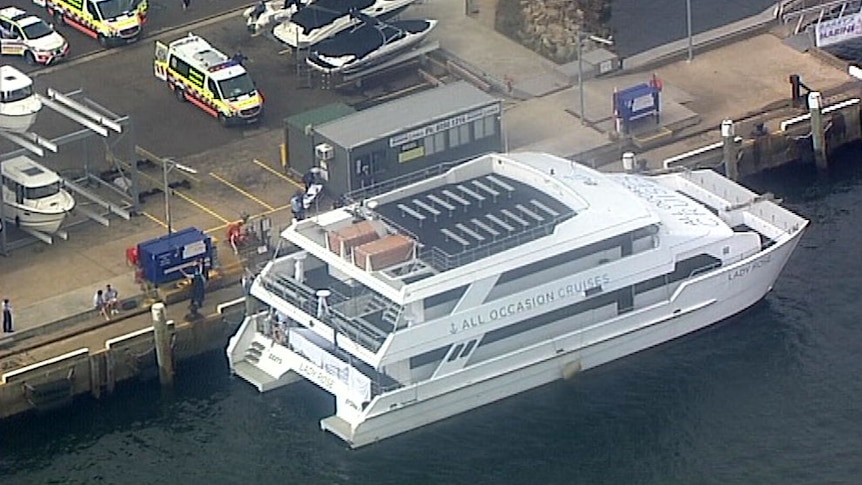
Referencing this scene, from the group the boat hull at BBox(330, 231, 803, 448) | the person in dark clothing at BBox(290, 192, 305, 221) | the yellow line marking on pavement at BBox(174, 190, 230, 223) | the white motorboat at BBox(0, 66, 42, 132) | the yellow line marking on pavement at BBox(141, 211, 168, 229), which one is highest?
the white motorboat at BBox(0, 66, 42, 132)

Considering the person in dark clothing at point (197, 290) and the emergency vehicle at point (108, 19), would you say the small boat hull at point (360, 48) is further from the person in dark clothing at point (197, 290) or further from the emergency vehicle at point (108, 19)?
the person in dark clothing at point (197, 290)

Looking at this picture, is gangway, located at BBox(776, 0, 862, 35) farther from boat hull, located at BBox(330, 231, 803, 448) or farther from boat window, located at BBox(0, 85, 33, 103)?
boat window, located at BBox(0, 85, 33, 103)

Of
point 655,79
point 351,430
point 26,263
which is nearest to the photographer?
point 351,430

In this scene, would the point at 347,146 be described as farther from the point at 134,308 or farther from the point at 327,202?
the point at 134,308

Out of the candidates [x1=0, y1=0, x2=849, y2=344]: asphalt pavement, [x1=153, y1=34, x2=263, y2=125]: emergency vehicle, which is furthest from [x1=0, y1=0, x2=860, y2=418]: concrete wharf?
[x1=153, y1=34, x2=263, y2=125]: emergency vehicle

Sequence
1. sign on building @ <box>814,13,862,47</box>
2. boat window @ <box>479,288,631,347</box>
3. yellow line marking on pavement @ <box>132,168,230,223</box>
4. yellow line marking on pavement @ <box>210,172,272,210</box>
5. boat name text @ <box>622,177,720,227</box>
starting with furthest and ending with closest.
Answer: sign on building @ <box>814,13,862,47</box> < yellow line marking on pavement @ <box>210,172,272,210</box> < yellow line marking on pavement @ <box>132,168,230,223</box> < boat name text @ <box>622,177,720,227</box> < boat window @ <box>479,288,631,347</box>

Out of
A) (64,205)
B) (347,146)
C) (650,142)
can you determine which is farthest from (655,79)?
(64,205)

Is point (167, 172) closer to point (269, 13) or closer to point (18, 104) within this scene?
point (18, 104)

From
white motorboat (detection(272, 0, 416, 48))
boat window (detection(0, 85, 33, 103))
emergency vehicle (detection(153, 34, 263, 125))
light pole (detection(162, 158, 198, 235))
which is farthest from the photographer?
white motorboat (detection(272, 0, 416, 48))
